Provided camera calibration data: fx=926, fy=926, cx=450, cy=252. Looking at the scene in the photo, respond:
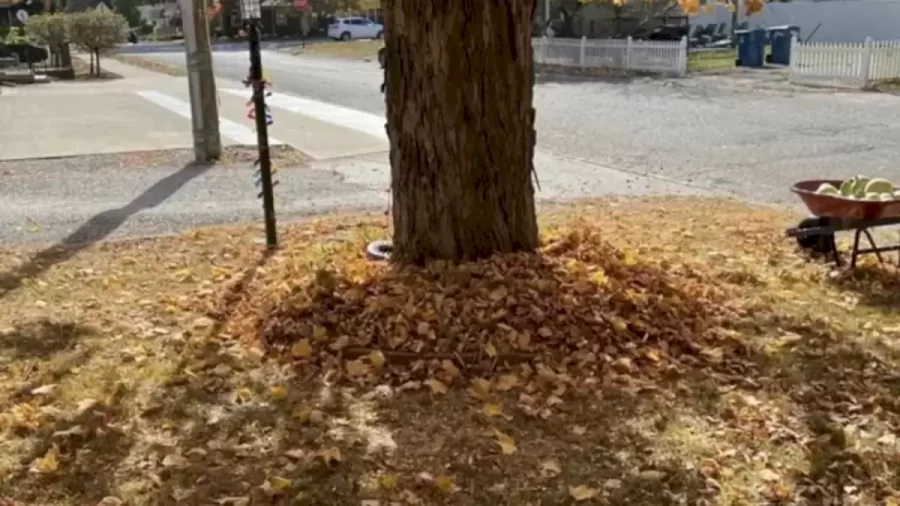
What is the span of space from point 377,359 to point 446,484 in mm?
1083

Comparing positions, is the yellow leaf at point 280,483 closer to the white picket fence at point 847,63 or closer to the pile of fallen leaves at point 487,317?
the pile of fallen leaves at point 487,317

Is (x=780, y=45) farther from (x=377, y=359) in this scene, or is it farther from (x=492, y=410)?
(x=492, y=410)

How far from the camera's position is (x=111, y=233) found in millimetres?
7938

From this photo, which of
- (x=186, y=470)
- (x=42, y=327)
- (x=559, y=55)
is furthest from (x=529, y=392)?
(x=559, y=55)

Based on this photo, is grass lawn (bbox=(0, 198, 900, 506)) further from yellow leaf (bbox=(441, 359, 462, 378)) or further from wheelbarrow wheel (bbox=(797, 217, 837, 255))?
wheelbarrow wheel (bbox=(797, 217, 837, 255))

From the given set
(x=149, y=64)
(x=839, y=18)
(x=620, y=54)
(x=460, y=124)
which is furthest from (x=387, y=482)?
(x=149, y=64)

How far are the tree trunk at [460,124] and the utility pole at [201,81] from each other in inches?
276

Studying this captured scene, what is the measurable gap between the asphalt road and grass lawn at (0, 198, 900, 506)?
15.5 feet

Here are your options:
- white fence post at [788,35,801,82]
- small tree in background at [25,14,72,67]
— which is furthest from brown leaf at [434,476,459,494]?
small tree in background at [25,14,72,67]

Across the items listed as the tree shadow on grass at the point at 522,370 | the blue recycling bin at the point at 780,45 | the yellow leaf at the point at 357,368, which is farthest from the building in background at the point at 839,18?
the yellow leaf at the point at 357,368

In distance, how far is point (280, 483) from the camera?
11.1 ft

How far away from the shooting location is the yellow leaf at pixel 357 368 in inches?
169

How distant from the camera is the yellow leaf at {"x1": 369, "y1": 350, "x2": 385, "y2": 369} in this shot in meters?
4.35

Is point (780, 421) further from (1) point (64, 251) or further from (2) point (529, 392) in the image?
(1) point (64, 251)
